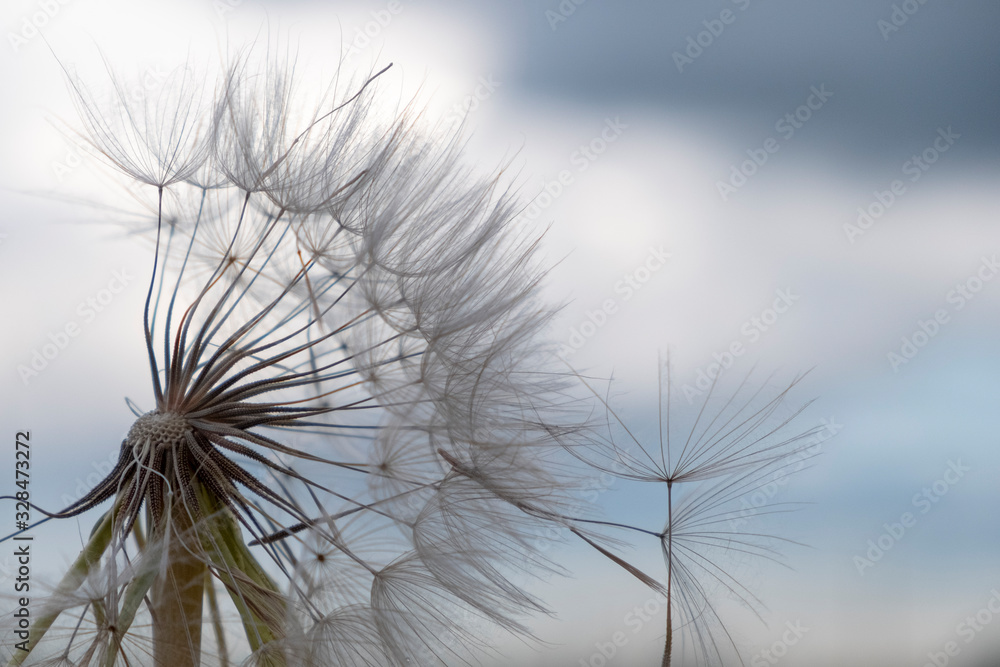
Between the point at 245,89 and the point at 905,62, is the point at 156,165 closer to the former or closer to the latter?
the point at 245,89

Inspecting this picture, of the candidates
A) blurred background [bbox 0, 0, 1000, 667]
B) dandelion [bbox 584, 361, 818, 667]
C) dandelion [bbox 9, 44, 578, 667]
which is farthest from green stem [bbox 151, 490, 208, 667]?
dandelion [bbox 584, 361, 818, 667]

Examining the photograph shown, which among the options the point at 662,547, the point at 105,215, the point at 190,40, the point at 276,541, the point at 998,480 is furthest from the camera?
the point at 998,480

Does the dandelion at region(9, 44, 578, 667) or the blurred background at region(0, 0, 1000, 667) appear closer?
the dandelion at region(9, 44, 578, 667)

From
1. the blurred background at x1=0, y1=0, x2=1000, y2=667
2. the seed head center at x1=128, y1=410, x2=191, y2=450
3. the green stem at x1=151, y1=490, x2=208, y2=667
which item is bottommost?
the green stem at x1=151, y1=490, x2=208, y2=667

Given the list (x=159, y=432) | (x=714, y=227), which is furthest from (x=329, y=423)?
(x=714, y=227)

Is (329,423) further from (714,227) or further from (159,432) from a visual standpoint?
(714,227)

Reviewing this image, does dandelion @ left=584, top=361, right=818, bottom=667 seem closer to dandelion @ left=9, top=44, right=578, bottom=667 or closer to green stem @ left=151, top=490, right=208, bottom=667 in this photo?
dandelion @ left=9, top=44, right=578, bottom=667

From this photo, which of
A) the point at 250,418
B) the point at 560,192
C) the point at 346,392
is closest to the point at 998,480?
the point at 560,192
